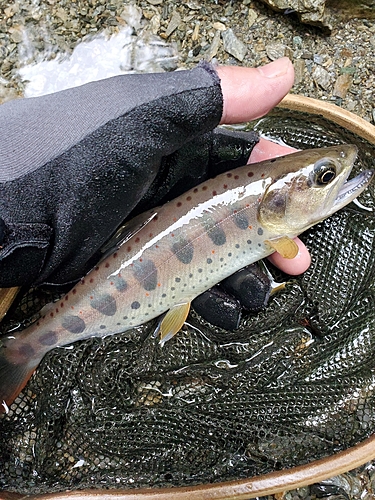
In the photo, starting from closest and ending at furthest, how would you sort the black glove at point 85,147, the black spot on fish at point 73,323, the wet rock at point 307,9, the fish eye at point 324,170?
the black glove at point 85,147 → the fish eye at point 324,170 → the black spot on fish at point 73,323 → the wet rock at point 307,9

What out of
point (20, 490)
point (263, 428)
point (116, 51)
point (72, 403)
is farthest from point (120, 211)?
point (116, 51)

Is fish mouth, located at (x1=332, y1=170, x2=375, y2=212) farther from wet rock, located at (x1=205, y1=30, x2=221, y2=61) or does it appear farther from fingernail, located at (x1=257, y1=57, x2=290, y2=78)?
wet rock, located at (x1=205, y1=30, x2=221, y2=61)

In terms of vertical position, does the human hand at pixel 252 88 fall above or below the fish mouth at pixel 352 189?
above

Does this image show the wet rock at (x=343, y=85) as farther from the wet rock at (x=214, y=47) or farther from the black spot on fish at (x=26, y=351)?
the black spot on fish at (x=26, y=351)

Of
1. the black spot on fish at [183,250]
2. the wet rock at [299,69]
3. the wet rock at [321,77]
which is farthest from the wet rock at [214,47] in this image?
the black spot on fish at [183,250]

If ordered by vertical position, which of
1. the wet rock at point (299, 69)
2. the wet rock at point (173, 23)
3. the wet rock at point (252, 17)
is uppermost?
the wet rock at point (173, 23)

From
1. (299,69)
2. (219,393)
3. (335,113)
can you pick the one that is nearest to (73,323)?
(219,393)

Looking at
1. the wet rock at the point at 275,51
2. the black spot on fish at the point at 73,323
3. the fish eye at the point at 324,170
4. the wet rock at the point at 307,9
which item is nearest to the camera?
the fish eye at the point at 324,170

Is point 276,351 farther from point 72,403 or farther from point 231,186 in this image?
point 72,403
